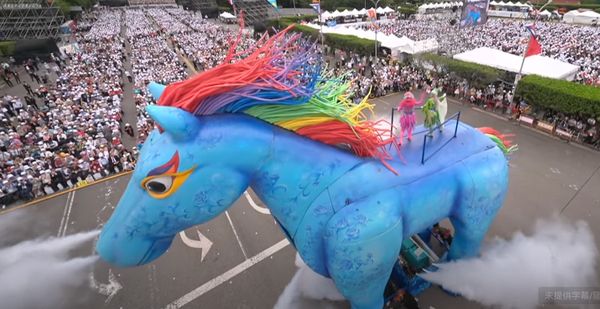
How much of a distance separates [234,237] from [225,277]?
56.5 inches

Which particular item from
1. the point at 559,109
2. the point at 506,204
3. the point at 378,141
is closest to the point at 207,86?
the point at 378,141

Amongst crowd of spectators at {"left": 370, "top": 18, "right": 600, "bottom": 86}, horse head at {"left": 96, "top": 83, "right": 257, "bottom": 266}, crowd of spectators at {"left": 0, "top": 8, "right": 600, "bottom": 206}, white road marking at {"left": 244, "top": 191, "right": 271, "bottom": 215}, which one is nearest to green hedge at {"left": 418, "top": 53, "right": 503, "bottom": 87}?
crowd of spectators at {"left": 0, "top": 8, "right": 600, "bottom": 206}

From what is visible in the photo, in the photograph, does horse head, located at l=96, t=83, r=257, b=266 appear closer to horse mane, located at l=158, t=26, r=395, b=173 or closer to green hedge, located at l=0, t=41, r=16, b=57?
horse mane, located at l=158, t=26, r=395, b=173

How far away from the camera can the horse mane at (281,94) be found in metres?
3.00

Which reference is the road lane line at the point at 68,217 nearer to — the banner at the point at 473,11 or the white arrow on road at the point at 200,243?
the white arrow on road at the point at 200,243

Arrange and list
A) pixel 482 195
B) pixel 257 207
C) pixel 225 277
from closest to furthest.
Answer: pixel 482 195, pixel 225 277, pixel 257 207

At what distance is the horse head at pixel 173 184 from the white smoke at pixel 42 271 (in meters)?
5.87

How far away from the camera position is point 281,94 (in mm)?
3164

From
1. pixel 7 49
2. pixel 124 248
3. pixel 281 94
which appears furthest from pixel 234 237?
pixel 7 49

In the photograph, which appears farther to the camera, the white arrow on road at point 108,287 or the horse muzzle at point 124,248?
the white arrow on road at point 108,287

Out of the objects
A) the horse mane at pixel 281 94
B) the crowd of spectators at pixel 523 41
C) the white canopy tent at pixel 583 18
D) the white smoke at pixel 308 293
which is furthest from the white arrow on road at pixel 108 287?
the white canopy tent at pixel 583 18

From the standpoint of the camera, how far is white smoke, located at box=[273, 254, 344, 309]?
638 cm

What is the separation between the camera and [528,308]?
5996mm

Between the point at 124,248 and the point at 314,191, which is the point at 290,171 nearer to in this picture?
the point at 314,191
